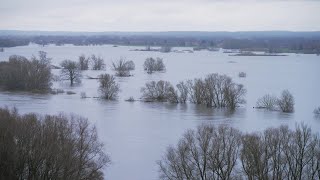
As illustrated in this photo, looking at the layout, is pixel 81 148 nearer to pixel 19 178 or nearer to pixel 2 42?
pixel 19 178

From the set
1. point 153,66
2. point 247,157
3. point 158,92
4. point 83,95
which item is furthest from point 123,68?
point 247,157

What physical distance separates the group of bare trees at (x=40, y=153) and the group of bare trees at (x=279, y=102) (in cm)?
1256

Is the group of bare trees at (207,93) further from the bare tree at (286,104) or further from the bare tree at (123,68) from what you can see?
the bare tree at (123,68)

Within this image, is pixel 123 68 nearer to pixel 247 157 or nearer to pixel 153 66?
pixel 153 66

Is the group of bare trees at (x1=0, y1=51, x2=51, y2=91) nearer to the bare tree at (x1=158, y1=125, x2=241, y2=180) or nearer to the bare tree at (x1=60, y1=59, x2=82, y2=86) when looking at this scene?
the bare tree at (x1=60, y1=59, x2=82, y2=86)

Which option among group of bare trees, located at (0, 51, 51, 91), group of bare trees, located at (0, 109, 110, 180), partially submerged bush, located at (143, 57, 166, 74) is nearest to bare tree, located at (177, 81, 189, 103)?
group of bare trees, located at (0, 51, 51, 91)

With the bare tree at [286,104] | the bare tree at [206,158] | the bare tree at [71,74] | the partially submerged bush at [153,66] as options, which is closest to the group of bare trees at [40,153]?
the bare tree at [206,158]

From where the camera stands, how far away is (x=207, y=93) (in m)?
23.0

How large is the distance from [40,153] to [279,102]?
48.0 ft

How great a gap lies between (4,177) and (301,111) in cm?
1453

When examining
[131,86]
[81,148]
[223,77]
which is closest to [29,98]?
[131,86]

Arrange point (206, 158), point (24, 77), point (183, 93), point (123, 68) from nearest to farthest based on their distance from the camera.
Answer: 1. point (206, 158)
2. point (183, 93)
3. point (24, 77)
4. point (123, 68)

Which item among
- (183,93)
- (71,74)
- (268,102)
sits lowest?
(268,102)

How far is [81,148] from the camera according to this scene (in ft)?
31.1
